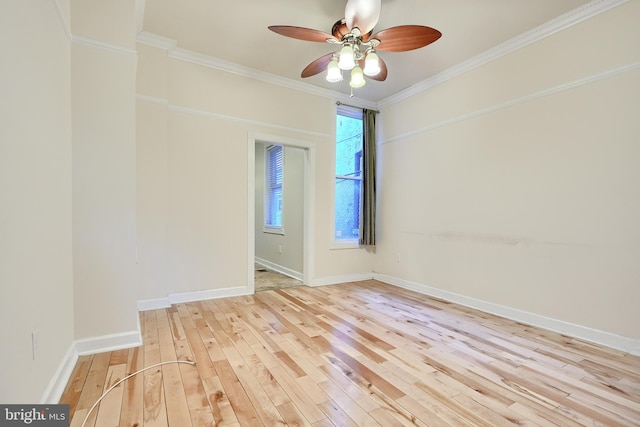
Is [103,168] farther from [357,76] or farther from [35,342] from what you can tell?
[357,76]

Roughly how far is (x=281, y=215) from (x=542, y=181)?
385cm

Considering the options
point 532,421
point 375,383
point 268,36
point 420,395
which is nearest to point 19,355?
point 375,383

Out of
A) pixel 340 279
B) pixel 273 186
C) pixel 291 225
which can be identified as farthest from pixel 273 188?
pixel 340 279

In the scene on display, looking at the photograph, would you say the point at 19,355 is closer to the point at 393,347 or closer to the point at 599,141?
the point at 393,347

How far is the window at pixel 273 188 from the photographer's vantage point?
5468 millimetres

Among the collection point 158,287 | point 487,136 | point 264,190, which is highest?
point 487,136

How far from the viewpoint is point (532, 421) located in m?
1.48

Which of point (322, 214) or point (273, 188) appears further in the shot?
point (273, 188)

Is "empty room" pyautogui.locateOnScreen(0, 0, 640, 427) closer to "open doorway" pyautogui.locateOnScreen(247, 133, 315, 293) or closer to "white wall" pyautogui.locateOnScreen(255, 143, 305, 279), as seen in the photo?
"open doorway" pyautogui.locateOnScreen(247, 133, 315, 293)

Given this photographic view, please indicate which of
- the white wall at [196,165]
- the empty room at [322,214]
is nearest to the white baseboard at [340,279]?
the empty room at [322,214]

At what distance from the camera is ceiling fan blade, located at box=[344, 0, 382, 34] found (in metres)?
1.98

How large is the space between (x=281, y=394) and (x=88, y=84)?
2510mm

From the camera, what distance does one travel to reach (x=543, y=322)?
274 cm

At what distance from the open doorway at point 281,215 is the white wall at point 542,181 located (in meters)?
1.59
